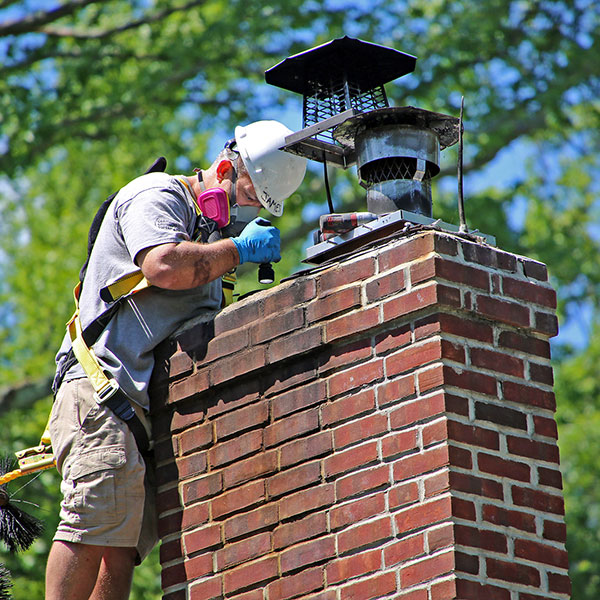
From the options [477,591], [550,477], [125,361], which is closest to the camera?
[477,591]

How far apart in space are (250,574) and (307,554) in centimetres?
29

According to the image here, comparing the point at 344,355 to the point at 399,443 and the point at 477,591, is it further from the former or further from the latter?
the point at 477,591

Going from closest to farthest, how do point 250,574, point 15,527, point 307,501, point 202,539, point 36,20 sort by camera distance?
point 307,501 < point 250,574 < point 202,539 < point 15,527 < point 36,20

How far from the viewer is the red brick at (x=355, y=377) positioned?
14.0ft

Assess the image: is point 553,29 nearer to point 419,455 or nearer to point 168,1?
point 168,1

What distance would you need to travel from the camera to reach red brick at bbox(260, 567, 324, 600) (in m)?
4.23

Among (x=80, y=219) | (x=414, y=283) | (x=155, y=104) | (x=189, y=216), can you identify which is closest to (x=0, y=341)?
(x=80, y=219)

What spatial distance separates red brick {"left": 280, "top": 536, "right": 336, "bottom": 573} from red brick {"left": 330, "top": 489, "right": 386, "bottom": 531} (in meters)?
0.06

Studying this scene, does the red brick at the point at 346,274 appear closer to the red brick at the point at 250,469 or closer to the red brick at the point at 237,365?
the red brick at the point at 237,365

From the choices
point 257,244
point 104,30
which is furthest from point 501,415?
point 104,30

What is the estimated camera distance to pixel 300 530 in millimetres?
4348

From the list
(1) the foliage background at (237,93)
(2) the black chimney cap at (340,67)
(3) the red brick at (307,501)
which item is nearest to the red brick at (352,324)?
(3) the red brick at (307,501)

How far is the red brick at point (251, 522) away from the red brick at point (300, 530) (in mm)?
55

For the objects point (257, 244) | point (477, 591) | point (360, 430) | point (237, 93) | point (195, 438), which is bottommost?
point (477, 591)
